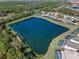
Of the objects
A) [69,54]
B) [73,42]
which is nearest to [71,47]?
[73,42]

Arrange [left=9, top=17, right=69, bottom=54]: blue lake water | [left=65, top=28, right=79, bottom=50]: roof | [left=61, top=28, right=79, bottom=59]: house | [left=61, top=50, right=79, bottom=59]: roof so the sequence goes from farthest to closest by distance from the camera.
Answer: [left=9, top=17, right=69, bottom=54]: blue lake water, [left=65, top=28, right=79, bottom=50]: roof, [left=61, top=28, right=79, bottom=59]: house, [left=61, top=50, right=79, bottom=59]: roof

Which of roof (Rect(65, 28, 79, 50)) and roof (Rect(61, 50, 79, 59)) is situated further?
roof (Rect(65, 28, 79, 50))

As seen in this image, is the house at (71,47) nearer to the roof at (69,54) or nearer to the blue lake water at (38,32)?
the roof at (69,54)

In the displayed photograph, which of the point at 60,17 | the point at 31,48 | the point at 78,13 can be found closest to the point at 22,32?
the point at 31,48

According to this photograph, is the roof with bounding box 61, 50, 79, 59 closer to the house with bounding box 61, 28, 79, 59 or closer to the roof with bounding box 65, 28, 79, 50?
the house with bounding box 61, 28, 79, 59

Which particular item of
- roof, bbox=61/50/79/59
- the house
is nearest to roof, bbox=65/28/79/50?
the house

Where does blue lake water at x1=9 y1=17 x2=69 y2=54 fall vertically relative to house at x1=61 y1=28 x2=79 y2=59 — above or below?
below

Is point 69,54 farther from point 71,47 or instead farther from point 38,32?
point 38,32

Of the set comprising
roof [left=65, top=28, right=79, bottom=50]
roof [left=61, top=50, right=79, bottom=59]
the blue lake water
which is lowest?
the blue lake water

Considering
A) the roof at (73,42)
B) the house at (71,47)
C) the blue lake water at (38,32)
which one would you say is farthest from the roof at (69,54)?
the blue lake water at (38,32)
